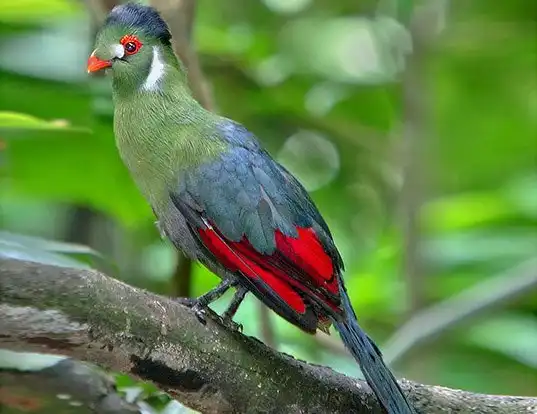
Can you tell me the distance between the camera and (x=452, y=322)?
2197mm

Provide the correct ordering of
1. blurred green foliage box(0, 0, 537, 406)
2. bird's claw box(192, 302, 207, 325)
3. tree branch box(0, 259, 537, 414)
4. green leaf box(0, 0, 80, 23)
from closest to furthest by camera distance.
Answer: tree branch box(0, 259, 537, 414)
bird's claw box(192, 302, 207, 325)
green leaf box(0, 0, 80, 23)
blurred green foliage box(0, 0, 537, 406)

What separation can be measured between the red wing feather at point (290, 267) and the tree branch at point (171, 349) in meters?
0.08

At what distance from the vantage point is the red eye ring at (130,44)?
136 centimetres

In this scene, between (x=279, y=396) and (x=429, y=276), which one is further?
(x=429, y=276)

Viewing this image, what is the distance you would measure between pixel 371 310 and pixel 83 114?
1.12m

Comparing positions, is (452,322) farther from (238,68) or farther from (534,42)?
(534,42)

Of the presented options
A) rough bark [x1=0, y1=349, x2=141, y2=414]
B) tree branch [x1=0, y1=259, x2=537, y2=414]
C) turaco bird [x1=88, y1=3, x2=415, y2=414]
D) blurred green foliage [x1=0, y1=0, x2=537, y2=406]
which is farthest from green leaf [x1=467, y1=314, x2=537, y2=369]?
rough bark [x1=0, y1=349, x2=141, y2=414]

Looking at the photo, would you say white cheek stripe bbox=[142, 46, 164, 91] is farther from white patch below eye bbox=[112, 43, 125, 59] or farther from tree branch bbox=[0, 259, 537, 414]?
tree branch bbox=[0, 259, 537, 414]

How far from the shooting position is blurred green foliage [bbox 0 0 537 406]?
6.97ft

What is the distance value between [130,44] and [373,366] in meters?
0.61

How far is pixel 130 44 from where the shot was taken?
1.36 metres

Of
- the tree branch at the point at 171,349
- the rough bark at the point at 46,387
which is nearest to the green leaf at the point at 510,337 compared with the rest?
the tree branch at the point at 171,349

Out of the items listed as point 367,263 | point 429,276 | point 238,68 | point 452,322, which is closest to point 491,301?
point 452,322

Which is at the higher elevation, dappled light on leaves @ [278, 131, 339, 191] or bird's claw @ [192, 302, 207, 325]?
dappled light on leaves @ [278, 131, 339, 191]
